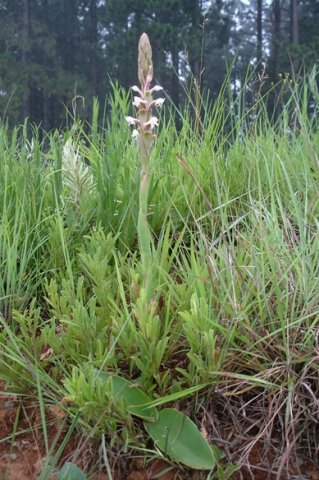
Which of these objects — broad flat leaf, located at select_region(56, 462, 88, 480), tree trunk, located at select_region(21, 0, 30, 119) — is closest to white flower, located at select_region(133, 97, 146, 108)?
broad flat leaf, located at select_region(56, 462, 88, 480)

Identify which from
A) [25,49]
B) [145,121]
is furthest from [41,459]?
[25,49]

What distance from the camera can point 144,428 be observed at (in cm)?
108

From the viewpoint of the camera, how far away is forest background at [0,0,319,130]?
19297 millimetres

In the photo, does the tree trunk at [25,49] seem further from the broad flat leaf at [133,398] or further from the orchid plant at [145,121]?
the broad flat leaf at [133,398]

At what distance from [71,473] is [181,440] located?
20 cm

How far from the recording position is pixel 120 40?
69.5 ft

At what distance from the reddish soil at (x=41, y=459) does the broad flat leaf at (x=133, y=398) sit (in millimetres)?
92

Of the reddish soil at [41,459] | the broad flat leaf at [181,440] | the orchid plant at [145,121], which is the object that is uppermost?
the orchid plant at [145,121]

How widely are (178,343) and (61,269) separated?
16.8 inches

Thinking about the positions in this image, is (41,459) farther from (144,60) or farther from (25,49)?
(25,49)

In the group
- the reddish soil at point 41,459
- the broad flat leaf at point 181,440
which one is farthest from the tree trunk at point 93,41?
the broad flat leaf at point 181,440

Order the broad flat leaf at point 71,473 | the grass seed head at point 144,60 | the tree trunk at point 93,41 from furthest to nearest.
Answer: the tree trunk at point 93,41
the grass seed head at point 144,60
the broad flat leaf at point 71,473

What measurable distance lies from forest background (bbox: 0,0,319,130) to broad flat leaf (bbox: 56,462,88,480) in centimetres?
1756

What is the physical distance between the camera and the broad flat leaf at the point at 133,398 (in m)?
1.03
